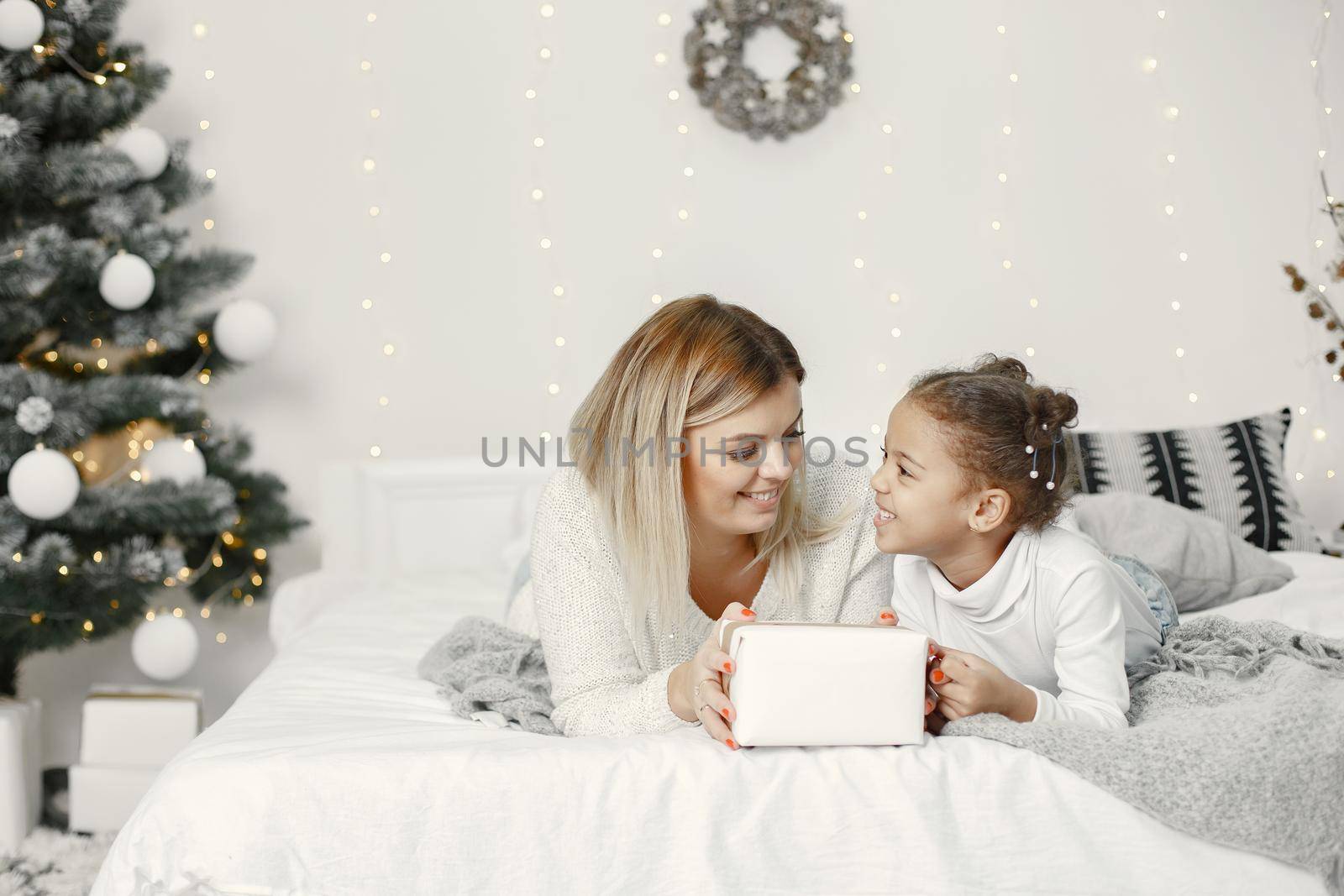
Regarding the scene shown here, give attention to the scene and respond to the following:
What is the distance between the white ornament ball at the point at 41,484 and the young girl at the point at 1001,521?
1589mm

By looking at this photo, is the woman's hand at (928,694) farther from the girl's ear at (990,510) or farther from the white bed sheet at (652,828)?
the girl's ear at (990,510)

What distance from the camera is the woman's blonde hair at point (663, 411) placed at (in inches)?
57.2

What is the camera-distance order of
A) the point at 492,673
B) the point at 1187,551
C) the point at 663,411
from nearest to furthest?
the point at 663,411
the point at 492,673
the point at 1187,551

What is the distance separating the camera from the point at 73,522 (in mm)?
2307

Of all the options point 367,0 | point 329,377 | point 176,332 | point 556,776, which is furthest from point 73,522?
point 556,776

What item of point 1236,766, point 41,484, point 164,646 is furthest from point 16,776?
point 1236,766

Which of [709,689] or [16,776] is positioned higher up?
[709,689]

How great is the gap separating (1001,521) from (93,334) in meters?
1.92

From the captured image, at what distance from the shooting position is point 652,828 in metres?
1.14

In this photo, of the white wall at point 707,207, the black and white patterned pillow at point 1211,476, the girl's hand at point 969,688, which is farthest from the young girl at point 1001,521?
the white wall at point 707,207

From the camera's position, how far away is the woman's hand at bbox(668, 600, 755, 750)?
1.20m

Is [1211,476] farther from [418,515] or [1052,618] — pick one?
[418,515]

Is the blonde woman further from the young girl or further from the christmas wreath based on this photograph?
the christmas wreath

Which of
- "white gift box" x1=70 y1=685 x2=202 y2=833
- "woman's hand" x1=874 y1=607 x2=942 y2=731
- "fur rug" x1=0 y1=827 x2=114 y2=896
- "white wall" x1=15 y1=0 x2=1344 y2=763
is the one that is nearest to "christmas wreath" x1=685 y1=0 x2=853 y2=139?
"white wall" x1=15 y1=0 x2=1344 y2=763
